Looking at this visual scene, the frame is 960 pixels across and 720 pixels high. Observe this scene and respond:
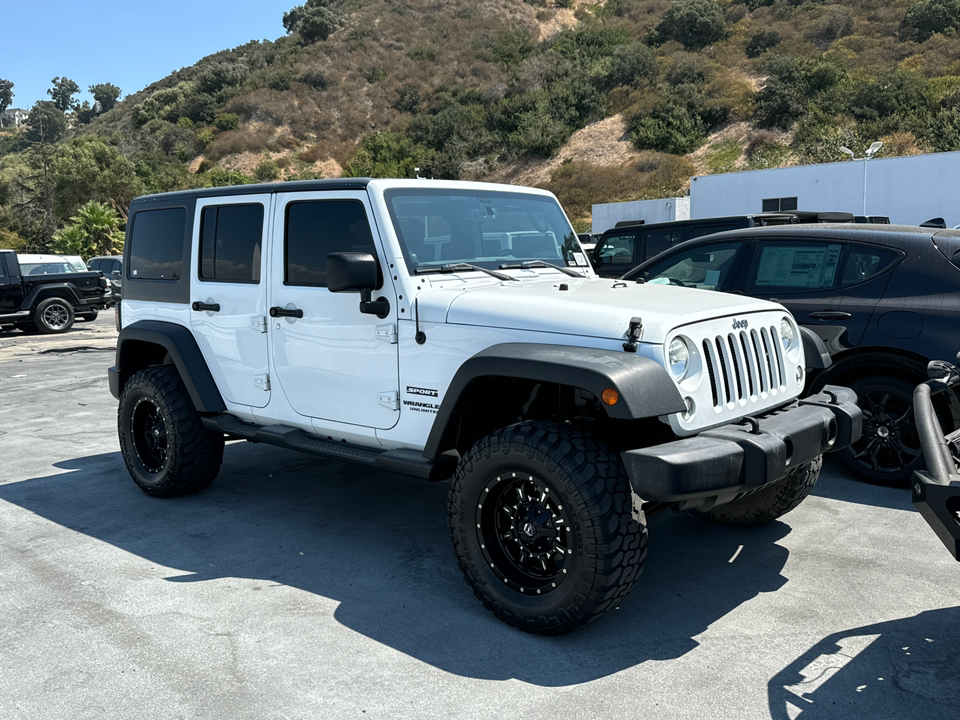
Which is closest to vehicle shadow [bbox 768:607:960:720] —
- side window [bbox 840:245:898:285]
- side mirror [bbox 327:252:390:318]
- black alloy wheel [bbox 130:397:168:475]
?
side mirror [bbox 327:252:390:318]

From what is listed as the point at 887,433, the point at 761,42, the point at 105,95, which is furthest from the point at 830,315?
the point at 105,95

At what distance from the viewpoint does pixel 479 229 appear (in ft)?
15.1

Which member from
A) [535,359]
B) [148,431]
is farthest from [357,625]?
[148,431]

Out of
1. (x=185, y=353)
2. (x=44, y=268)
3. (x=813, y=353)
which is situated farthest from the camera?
(x=44, y=268)

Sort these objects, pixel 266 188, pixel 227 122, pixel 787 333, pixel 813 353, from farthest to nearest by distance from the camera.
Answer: pixel 227 122, pixel 266 188, pixel 813 353, pixel 787 333

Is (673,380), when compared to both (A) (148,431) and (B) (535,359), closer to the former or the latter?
(B) (535,359)

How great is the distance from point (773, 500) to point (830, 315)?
5.66ft

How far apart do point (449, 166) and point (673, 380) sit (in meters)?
46.7

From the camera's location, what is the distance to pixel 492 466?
3572mm

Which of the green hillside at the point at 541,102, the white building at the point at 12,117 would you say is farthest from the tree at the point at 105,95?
the green hillside at the point at 541,102

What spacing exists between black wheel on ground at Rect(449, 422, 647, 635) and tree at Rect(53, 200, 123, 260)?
3600 cm

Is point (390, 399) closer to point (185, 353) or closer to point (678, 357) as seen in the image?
point (678, 357)

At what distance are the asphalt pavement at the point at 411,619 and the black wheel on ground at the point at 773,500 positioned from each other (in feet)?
0.35

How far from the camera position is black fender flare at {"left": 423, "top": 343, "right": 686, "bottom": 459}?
10.3 ft
